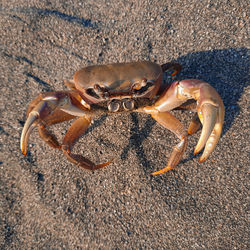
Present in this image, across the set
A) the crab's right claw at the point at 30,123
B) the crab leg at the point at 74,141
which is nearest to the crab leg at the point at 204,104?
the crab leg at the point at 74,141

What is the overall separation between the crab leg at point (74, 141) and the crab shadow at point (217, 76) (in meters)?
0.31

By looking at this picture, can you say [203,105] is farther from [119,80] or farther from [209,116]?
[119,80]

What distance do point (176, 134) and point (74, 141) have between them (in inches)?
32.9

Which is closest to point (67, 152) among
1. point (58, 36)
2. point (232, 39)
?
point (58, 36)

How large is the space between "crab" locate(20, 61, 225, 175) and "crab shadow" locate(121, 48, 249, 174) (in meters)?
0.19

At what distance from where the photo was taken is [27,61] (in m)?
2.09

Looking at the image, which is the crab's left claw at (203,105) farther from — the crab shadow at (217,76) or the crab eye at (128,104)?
the crab shadow at (217,76)

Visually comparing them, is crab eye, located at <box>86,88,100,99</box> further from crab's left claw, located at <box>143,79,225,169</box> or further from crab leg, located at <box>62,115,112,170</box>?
crab's left claw, located at <box>143,79,225,169</box>

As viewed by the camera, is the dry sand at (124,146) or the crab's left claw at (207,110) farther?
the dry sand at (124,146)

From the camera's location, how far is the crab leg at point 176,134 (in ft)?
5.10

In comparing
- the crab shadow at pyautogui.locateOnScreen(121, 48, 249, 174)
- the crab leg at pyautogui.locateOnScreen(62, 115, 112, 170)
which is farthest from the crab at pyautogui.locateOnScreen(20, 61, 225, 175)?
the crab shadow at pyautogui.locateOnScreen(121, 48, 249, 174)

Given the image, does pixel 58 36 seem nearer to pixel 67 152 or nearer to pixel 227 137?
pixel 67 152

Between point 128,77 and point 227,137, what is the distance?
1.01 metres

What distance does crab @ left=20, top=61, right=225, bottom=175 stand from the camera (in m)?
1.35
